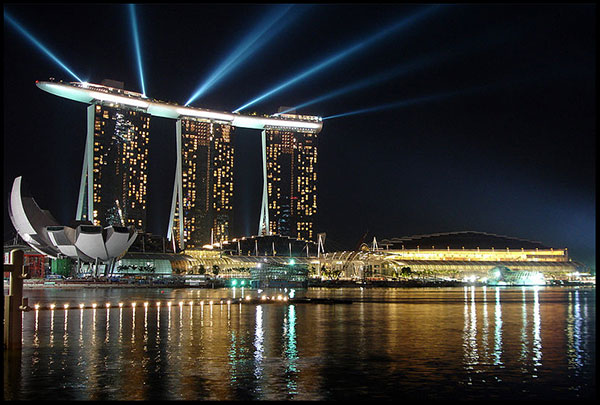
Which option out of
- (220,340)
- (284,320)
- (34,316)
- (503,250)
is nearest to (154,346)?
(220,340)

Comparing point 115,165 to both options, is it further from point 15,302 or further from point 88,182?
point 15,302

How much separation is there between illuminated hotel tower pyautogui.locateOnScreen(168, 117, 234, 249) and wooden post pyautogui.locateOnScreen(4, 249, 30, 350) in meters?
166

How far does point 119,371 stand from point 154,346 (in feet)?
17.6

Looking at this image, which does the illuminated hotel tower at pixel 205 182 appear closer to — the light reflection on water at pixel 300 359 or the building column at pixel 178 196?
the building column at pixel 178 196

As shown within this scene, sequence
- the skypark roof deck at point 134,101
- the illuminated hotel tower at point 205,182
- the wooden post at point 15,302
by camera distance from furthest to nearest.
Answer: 1. the illuminated hotel tower at point 205,182
2. the skypark roof deck at point 134,101
3. the wooden post at point 15,302

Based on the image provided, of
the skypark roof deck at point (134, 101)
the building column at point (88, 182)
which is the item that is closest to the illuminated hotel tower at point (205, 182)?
the skypark roof deck at point (134, 101)

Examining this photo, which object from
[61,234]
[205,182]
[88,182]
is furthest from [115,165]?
[61,234]

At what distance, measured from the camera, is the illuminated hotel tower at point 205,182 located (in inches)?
7446

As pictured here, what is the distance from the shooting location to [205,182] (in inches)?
7608

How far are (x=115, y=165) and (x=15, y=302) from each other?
6038 inches

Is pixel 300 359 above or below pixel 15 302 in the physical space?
below

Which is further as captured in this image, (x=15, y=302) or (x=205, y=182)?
(x=205, y=182)

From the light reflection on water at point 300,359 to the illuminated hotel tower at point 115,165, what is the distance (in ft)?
425

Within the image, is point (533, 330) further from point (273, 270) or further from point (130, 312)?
point (273, 270)
